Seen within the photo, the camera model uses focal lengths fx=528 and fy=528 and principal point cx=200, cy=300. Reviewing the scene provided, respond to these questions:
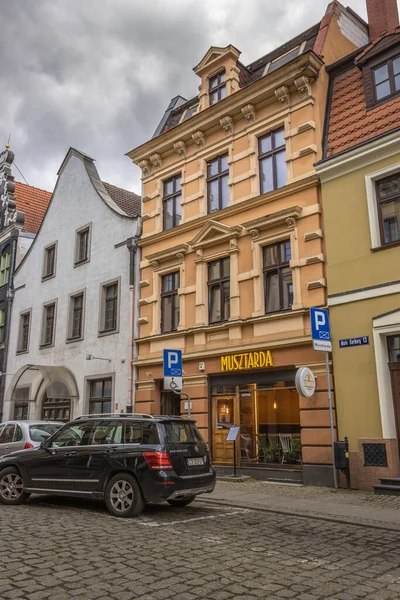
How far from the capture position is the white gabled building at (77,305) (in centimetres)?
1953

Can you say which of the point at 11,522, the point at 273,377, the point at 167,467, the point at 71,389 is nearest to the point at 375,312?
the point at 273,377

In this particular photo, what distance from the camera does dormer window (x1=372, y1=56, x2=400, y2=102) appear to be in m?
13.7

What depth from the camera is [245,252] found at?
15.8 m

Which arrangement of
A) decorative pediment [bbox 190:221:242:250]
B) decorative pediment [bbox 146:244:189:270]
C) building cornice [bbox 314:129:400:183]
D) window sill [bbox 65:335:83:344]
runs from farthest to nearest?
window sill [bbox 65:335:83:344], decorative pediment [bbox 146:244:189:270], decorative pediment [bbox 190:221:242:250], building cornice [bbox 314:129:400:183]

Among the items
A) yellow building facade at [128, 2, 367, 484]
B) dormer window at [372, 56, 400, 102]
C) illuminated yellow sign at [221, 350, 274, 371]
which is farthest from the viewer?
illuminated yellow sign at [221, 350, 274, 371]

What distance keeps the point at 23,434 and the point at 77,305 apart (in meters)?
9.59

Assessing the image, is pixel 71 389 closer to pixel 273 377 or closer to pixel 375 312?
pixel 273 377

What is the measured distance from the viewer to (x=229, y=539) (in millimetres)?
7105

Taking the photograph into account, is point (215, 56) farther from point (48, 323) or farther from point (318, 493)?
point (318, 493)

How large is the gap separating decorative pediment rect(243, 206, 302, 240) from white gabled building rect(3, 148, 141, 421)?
18.3 feet

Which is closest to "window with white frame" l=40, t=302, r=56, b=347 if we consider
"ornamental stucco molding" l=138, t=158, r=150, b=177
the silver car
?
"ornamental stucco molding" l=138, t=158, r=150, b=177

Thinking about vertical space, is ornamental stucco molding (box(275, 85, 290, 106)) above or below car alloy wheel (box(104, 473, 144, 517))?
above

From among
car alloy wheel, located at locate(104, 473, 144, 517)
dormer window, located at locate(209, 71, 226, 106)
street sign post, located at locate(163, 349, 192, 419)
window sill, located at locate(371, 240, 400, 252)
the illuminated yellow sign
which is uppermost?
dormer window, located at locate(209, 71, 226, 106)

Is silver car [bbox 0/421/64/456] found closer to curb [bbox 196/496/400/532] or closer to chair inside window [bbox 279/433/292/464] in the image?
curb [bbox 196/496/400/532]
